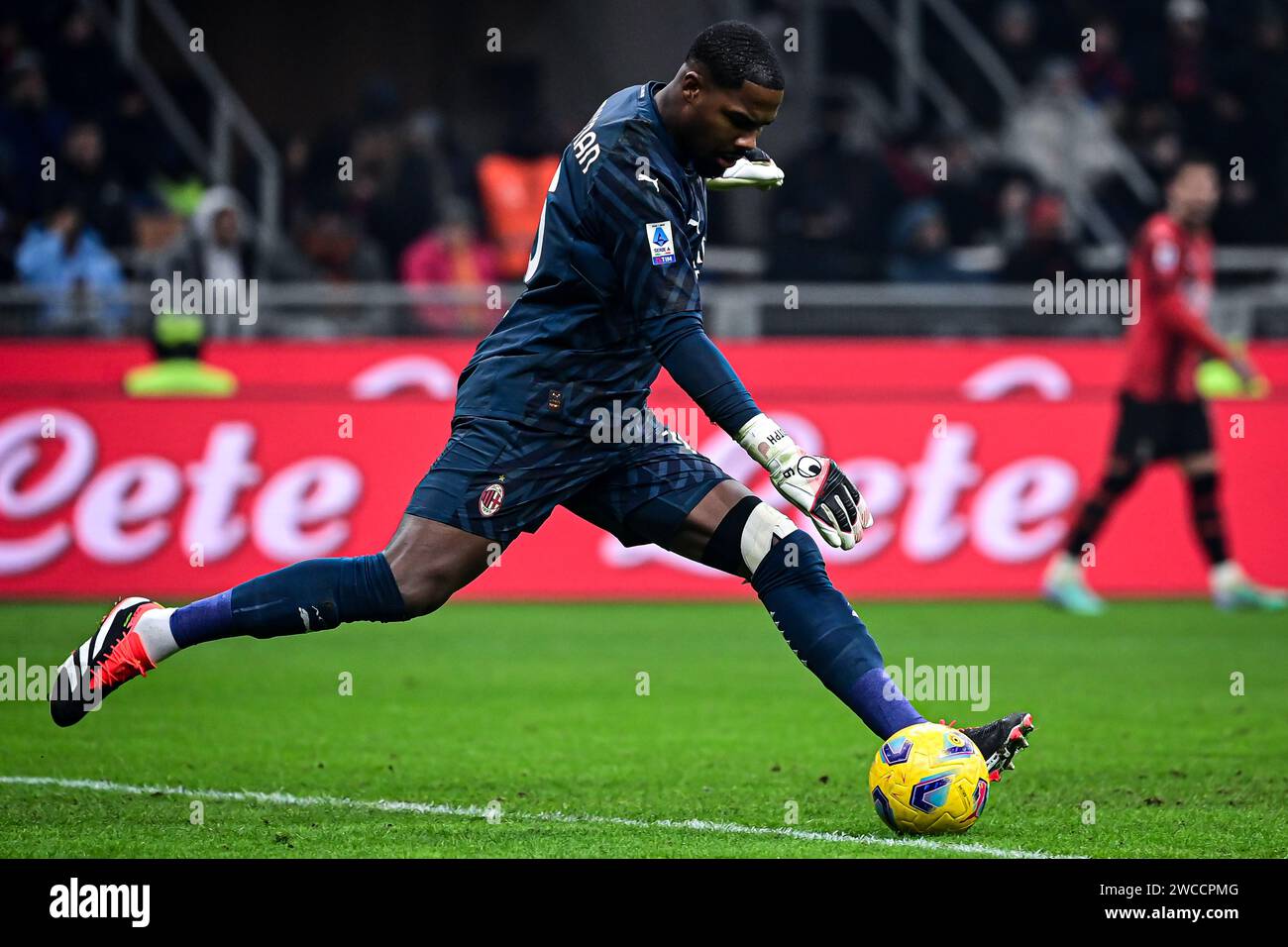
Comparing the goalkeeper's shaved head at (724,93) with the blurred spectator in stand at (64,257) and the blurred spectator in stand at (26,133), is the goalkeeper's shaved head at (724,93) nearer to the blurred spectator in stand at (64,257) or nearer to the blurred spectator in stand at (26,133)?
the blurred spectator in stand at (64,257)

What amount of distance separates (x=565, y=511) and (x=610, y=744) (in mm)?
5334

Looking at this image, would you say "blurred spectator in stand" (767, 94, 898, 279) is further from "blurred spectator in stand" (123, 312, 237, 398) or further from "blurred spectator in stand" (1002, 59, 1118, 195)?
"blurred spectator in stand" (123, 312, 237, 398)

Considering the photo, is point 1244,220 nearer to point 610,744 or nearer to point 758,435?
point 610,744

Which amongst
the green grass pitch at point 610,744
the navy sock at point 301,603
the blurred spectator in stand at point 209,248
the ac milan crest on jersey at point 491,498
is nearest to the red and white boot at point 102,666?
the navy sock at point 301,603

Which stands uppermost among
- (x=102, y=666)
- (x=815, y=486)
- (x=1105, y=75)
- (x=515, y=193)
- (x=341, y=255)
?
(x=1105, y=75)

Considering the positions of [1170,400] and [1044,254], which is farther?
[1044,254]

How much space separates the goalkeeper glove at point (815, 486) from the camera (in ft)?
17.5

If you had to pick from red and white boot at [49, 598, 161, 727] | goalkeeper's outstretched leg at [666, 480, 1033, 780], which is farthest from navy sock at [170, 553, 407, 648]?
goalkeeper's outstretched leg at [666, 480, 1033, 780]

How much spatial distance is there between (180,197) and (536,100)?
4.72 meters

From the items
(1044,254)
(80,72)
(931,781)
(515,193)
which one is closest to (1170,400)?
(1044,254)

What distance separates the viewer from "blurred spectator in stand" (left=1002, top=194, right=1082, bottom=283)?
1551 cm

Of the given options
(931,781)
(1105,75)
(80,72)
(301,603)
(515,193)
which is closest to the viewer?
(931,781)

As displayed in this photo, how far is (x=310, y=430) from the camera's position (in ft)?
41.5

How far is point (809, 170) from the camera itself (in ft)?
55.1
